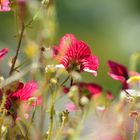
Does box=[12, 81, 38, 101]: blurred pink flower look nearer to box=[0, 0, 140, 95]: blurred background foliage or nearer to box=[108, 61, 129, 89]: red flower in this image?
box=[108, 61, 129, 89]: red flower

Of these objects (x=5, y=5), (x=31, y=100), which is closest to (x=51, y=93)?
(x=31, y=100)

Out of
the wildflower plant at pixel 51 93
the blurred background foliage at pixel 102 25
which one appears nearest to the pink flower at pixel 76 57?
the wildflower plant at pixel 51 93

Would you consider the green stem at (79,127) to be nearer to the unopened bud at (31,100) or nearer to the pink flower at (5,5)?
the unopened bud at (31,100)

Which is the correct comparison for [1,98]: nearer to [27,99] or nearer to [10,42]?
[27,99]

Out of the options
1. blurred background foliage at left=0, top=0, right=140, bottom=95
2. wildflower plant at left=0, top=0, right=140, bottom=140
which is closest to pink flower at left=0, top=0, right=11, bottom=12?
wildflower plant at left=0, top=0, right=140, bottom=140

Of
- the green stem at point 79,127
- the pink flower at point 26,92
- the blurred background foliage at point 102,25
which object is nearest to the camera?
the green stem at point 79,127

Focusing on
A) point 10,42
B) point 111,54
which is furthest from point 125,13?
point 10,42

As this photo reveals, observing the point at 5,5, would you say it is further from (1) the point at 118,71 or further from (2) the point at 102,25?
(2) the point at 102,25

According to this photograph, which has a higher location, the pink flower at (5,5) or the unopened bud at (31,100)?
the pink flower at (5,5)
